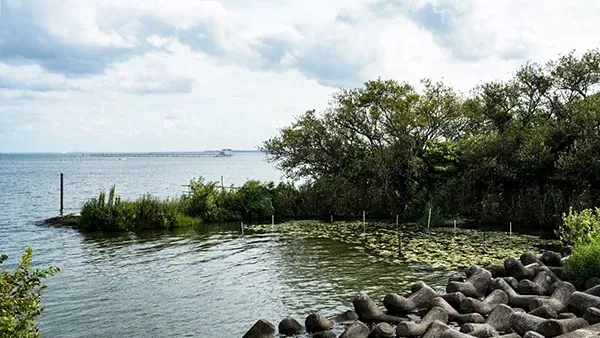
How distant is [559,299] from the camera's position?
13336 mm

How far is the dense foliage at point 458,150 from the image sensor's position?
94.0 feet

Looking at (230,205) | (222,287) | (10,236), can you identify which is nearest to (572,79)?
(230,205)

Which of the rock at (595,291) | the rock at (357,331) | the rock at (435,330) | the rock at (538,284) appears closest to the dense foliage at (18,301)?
the rock at (357,331)

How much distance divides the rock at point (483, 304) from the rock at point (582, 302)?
5.26ft

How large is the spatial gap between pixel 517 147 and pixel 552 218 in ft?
14.2

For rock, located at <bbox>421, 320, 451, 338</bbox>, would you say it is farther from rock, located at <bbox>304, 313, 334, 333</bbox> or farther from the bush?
the bush

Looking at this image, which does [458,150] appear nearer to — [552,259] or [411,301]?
[552,259]

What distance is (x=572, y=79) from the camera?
109ft

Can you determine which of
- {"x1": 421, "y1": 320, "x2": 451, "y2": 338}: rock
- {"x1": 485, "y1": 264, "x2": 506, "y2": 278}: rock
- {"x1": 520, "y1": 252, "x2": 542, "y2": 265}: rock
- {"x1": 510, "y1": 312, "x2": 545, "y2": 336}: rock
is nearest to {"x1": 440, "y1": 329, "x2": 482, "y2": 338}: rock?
{"x1": 421, "y1": 320, "x2": 451, "y2": 338}: rock

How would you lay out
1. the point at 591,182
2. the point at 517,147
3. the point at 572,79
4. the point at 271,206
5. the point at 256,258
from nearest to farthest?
the point at 256,258 → the point at 591,182 → the point at 517,147 → the point at 572,79 → the point at 271,206

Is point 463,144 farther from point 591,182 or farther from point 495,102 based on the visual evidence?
point 591,182

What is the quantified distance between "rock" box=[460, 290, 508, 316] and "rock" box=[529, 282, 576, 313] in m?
0.84

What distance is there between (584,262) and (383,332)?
20.8ft

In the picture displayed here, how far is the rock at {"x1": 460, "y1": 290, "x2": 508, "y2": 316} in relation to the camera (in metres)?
13.3
